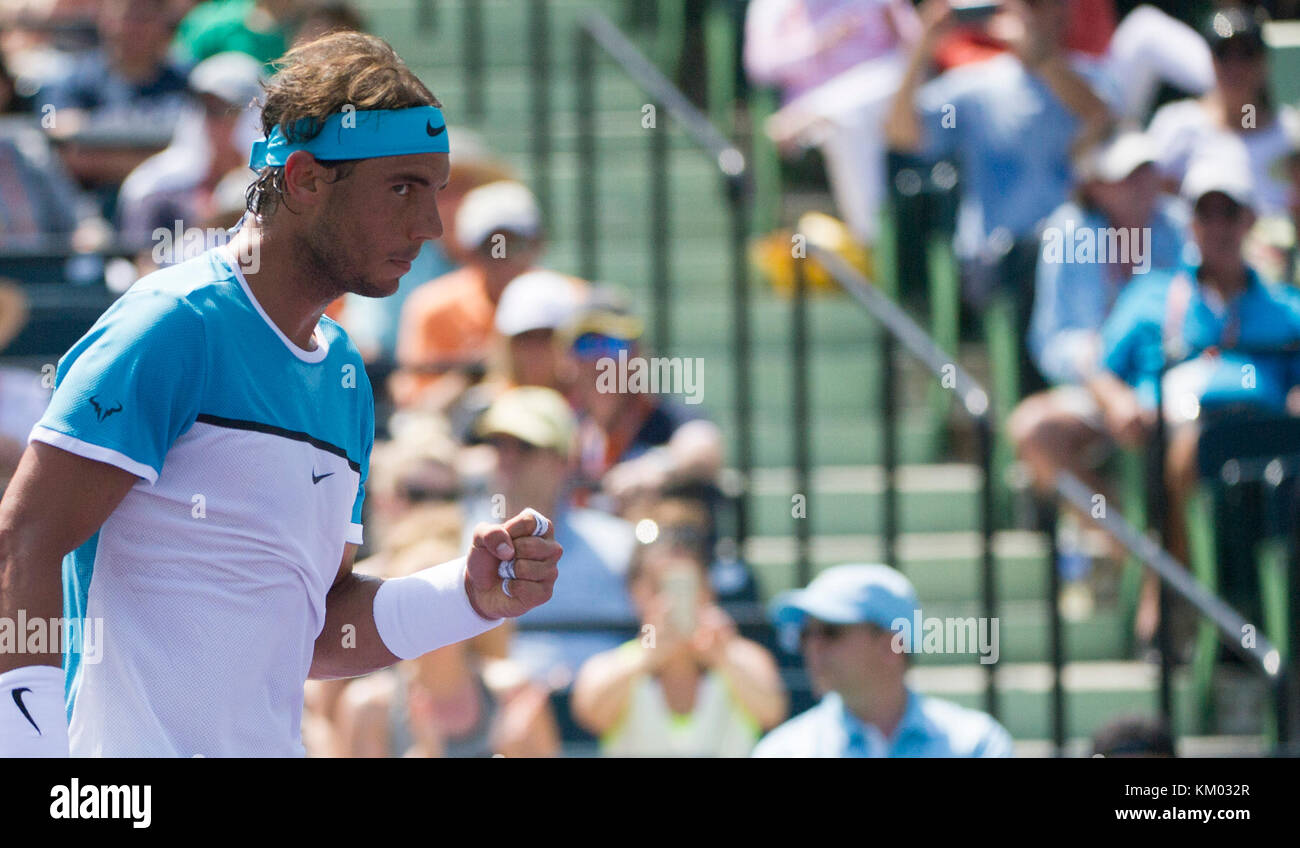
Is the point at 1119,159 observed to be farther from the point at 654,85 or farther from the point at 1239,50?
the point at 654,85

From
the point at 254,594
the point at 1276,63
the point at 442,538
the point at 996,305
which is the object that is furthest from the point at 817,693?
the point at 1276,63

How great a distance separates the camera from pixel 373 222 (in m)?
2.60

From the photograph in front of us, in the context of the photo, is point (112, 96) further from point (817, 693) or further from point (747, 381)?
point (817, 693)

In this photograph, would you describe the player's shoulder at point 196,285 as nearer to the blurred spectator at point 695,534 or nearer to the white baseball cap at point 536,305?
the blurred spectator at point 695,534

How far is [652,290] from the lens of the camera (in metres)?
6.86

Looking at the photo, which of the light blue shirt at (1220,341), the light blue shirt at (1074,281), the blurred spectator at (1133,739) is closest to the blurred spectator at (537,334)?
the light blue shirt at (1074,281)

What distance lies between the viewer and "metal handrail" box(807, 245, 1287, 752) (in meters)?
5.24

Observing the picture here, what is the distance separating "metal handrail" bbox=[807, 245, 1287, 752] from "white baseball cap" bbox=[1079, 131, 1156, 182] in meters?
1.10

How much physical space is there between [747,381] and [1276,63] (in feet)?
10.5

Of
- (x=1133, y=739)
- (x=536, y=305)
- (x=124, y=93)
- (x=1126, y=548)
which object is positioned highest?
(x=124, y=93)

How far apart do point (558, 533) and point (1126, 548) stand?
1.87 m

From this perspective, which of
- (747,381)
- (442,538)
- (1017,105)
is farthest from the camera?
(1017,105)

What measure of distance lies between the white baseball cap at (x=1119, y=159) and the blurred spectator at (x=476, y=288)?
2103mm

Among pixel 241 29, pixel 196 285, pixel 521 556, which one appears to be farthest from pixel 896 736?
pixel 241 29
